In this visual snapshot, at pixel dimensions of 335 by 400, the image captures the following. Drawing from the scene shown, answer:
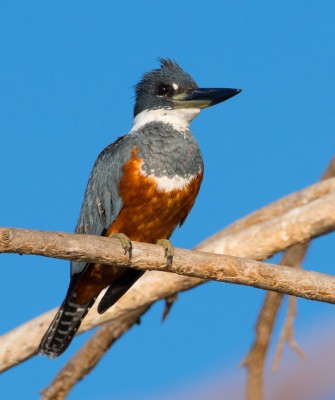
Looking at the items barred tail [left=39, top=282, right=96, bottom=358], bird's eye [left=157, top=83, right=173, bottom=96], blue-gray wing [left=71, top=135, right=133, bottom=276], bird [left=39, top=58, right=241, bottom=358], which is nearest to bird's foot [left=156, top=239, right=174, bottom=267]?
bird [left=39, top=58, right=241, bottom=358]

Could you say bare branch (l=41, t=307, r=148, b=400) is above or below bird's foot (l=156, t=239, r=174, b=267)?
above

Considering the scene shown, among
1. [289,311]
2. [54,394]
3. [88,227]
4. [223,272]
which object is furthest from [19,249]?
[289,311]

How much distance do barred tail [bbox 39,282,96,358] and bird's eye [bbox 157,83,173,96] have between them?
1544mm

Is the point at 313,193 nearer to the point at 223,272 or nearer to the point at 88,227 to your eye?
the point at 88,227

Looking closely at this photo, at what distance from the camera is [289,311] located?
7938mm

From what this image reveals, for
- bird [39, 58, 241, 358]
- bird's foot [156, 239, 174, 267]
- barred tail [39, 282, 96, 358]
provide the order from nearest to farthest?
bird's foot [156, 239, 174, 267]
bird [39, 58, 241, 358]
barred tail [39, 282, 96, 358]

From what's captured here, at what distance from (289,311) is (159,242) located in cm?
225

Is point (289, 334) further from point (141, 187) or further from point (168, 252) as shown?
point (168, 252)

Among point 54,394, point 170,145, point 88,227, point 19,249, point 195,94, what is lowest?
point 19,249

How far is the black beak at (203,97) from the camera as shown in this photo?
266 inches

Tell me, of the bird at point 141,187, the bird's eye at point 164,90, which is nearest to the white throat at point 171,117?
the bird at point 141,187

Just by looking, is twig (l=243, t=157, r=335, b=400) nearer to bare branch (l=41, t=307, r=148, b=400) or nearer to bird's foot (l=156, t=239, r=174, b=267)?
bare branch (l=41, t=307, r=148, b=400)

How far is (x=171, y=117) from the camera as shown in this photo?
677 cm

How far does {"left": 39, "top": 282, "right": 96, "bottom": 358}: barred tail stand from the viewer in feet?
21.6
